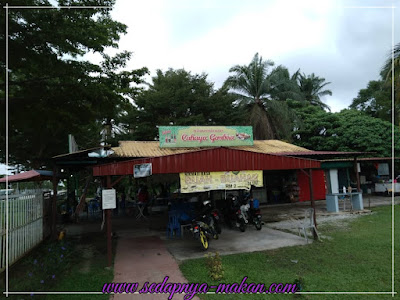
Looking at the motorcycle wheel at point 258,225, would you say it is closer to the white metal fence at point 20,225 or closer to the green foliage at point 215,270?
the green foliage at point 215,270

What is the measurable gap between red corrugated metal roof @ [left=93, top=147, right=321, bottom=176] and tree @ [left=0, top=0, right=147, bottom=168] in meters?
2.84

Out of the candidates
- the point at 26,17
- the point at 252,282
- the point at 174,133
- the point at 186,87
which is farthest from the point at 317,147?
the point at 26,17

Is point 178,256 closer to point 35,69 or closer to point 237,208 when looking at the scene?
point 237,208

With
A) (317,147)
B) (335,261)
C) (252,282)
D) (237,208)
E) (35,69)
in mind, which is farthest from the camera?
(317,147)

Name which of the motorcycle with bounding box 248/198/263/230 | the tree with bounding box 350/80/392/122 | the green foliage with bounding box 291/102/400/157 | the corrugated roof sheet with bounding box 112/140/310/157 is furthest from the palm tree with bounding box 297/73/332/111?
the motorcycle with bounding box 248/198/263/230

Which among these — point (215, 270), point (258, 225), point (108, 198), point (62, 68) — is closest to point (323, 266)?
point (215, 270)

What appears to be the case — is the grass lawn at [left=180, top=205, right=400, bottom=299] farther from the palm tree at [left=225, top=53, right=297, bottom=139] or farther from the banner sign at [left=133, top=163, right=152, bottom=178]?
the palm tree at [left=225, top=53, right=297, bottom=139]

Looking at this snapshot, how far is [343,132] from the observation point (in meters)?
22.3

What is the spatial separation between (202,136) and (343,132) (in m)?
14.1

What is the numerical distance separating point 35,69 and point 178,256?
6.41 meters

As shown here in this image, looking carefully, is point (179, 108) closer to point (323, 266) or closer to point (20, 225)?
point (20, 225)

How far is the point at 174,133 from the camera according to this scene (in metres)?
13.0

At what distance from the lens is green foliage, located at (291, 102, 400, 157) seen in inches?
827

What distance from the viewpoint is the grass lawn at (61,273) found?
5.18 metres
